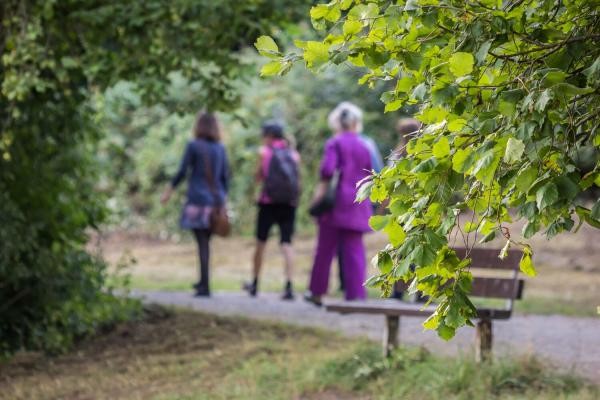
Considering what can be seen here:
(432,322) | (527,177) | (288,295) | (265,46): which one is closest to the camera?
(527,177)

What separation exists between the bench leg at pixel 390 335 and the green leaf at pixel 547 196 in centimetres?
424

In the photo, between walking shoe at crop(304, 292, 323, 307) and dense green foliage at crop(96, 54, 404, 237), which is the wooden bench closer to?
walking shoe at crop(304, 292, 323, 307)

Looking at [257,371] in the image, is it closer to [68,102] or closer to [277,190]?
[68,102]

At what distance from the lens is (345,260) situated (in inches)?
394

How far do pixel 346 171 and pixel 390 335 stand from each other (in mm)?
3304

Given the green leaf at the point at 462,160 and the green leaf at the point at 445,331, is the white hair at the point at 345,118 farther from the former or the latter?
the green leaf at the point at 462,160

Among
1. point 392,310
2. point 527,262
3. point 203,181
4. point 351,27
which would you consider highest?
point 203,181

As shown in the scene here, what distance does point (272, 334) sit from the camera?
28.1 feet

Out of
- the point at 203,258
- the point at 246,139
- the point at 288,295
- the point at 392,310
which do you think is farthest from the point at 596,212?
the point at 246,139

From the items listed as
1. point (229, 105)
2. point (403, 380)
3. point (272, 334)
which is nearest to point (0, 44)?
point (229, 105)

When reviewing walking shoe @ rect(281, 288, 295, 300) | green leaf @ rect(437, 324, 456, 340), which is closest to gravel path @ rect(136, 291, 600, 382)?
walking shoe @ rect(281, 288, 295, 300)

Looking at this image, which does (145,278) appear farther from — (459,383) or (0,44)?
(459,383)

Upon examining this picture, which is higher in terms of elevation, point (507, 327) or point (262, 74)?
point (262, 74)

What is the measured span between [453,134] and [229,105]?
4859mm
